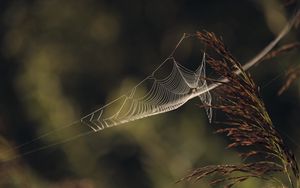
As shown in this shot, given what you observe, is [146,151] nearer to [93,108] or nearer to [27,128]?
[93,108]

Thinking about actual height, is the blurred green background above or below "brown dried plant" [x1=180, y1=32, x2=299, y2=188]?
above

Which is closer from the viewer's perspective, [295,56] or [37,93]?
[295,56]

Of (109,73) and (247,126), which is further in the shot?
(109,73)

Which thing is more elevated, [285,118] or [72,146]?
[72,146]

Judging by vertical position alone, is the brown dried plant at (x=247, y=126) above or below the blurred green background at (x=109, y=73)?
below

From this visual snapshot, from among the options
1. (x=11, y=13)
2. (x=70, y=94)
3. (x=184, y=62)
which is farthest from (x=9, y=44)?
(x=184, y=62)

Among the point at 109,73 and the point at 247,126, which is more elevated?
the point at 109,73

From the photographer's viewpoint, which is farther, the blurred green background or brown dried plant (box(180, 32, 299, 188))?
the blurred green background

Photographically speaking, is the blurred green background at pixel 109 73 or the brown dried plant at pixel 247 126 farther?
the blurred green background at pixel 109 73
